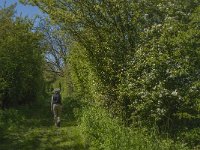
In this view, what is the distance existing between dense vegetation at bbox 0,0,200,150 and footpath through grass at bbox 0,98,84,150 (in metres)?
1.24

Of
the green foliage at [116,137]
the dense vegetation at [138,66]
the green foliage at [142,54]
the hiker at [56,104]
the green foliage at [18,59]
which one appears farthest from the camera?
the green foliage at [18,59]

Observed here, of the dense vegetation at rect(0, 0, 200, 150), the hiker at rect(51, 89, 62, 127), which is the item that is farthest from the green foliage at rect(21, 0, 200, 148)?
the hiker at rect(51, 89, 62, 127)

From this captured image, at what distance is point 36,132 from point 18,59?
30.5ft

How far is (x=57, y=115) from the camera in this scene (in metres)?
22.3

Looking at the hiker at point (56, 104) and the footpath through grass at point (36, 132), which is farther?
the hiker at point (56, 104)

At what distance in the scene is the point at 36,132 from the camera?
20.3 meters

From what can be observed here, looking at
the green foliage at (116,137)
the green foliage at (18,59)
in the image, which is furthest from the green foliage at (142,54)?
the green foliage at (18,59)

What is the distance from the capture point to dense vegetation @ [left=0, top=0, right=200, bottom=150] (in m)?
14.6

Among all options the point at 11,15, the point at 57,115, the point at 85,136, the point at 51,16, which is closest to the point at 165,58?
the point at 85,136

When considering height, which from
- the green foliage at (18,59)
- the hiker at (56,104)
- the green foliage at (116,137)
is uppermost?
the green foliage at (18,59)

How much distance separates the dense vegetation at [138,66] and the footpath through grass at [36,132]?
49.0 inches

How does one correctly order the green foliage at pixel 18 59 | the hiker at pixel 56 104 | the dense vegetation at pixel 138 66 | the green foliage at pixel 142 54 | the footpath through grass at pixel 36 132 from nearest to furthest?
the dense vegetation at pixel 138 66 → the green foliage at pixel 142 54 → the footpath through grass at pixel 36 132 → the hiker at pixel 56 104 → the green foliage at pixel 18 59

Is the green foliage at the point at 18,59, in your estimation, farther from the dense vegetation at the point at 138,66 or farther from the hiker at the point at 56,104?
the dense vegetation at the point at 138,66

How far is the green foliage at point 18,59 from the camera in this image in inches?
1084
